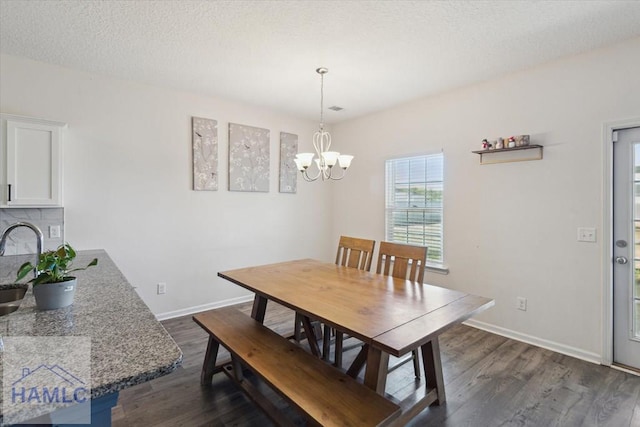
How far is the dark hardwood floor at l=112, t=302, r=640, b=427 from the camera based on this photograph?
1992mm

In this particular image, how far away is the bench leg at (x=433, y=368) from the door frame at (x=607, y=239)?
1.66 m

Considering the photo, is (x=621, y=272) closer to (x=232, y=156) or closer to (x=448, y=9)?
(x=448, y=9)

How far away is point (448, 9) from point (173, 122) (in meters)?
3.04

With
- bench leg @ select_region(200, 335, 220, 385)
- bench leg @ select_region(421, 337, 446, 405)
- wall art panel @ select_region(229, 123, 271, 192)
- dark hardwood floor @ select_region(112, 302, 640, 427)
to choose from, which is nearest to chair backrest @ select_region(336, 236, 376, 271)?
dark hardwood floor @ select_region(112, 302, 640, 427)

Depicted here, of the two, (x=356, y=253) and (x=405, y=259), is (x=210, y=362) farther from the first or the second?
(x=405, y=259)

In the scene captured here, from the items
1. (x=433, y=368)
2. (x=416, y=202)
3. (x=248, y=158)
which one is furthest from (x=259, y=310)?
(x=416, y=202)

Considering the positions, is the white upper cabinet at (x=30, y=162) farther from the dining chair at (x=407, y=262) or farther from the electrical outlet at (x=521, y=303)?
the electrical outlet at (x=521, y=303)

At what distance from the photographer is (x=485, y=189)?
341 cm

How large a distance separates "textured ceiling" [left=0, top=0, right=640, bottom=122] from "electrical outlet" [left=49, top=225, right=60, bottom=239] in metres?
1.56

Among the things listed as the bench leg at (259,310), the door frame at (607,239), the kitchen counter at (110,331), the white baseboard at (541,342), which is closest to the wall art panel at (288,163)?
the bench leg at (259,310)

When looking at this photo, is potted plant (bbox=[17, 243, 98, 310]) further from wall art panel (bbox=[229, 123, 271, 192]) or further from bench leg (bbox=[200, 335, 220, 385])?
wall art panel (bbox=[229, 123, 271, 192])

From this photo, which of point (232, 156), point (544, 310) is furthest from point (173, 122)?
point (544, 310)

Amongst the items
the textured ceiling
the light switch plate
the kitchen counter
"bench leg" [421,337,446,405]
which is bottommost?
"bench leg" [421,337,446,405]

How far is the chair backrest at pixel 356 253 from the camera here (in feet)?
9.94
